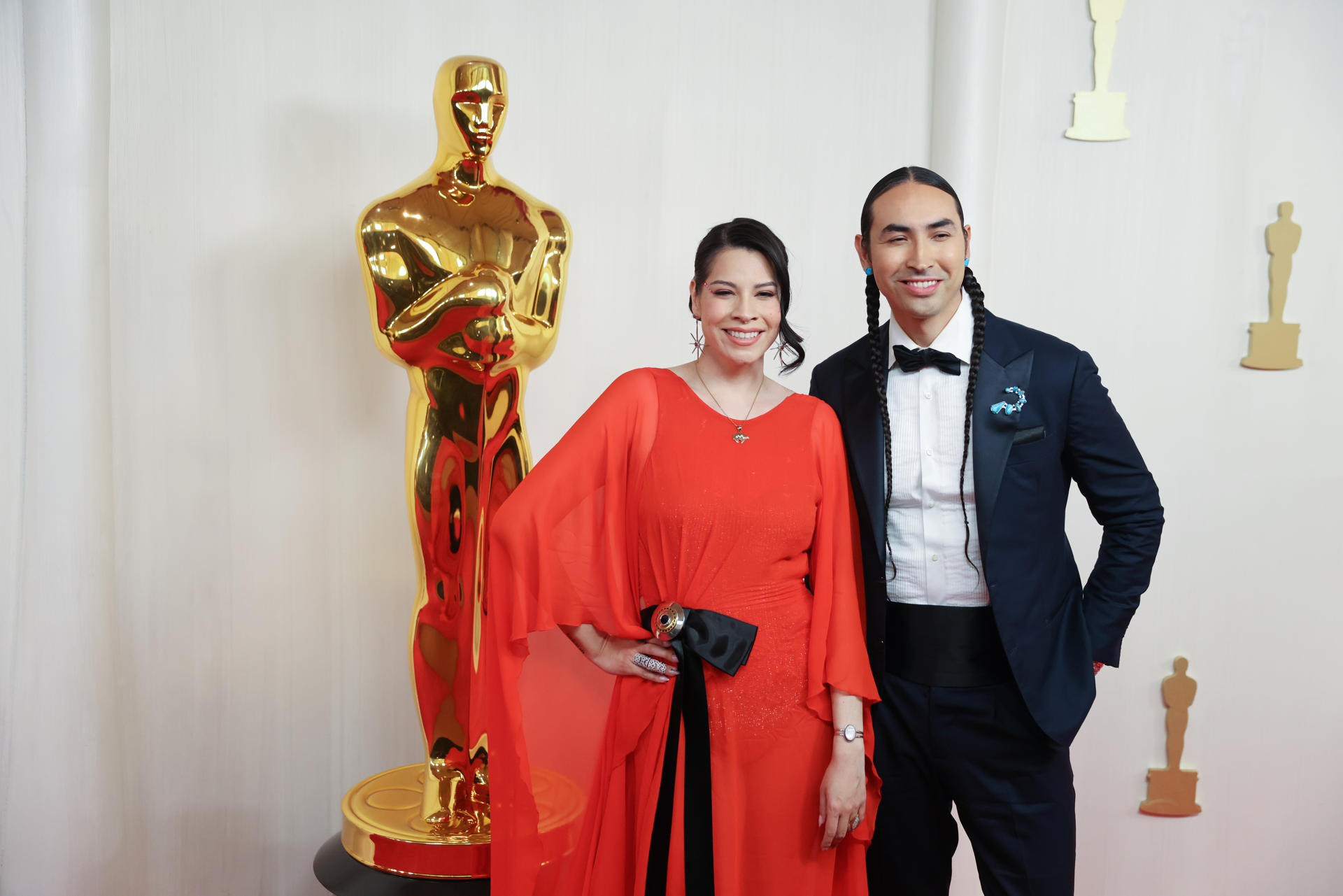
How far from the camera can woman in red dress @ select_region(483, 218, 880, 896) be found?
1738mm

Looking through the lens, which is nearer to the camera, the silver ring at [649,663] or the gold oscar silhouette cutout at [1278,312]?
the silver ring at [649,663]

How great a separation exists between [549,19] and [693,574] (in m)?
1.95

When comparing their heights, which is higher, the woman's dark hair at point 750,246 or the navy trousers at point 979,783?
the woman's dark hair at point 750,246

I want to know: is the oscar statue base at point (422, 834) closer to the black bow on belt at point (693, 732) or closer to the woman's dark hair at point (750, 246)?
the black bow on belt at point (693, 732)

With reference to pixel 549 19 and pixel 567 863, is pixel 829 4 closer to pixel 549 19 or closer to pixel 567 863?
pixel 549 19

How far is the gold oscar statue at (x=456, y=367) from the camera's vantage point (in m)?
2.11

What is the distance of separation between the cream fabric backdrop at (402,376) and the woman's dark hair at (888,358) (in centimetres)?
119

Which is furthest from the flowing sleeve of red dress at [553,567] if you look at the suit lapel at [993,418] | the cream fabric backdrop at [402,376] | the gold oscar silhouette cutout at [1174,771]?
the gold oscar silhouette cutout at [1174,771]

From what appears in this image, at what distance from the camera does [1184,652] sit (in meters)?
3.13

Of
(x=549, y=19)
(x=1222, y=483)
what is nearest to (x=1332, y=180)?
(x=1222, y=483)

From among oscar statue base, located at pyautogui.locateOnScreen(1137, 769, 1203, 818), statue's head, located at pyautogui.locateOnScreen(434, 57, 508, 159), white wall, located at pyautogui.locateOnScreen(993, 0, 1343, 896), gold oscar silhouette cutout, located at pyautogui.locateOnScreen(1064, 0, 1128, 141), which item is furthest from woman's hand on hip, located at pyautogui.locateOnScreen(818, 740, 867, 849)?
gold oscar silhouette cutout, located at pyautogui.locateOnScreen(1064, 0, 1128, 141)

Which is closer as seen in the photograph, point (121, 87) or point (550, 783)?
point (550, 783)

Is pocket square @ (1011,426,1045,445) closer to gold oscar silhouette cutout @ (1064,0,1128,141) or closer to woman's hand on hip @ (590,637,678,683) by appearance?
woman's hand on hip @ (590,637,678,683)

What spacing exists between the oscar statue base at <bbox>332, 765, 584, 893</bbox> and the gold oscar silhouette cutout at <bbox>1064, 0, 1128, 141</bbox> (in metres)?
2.47
